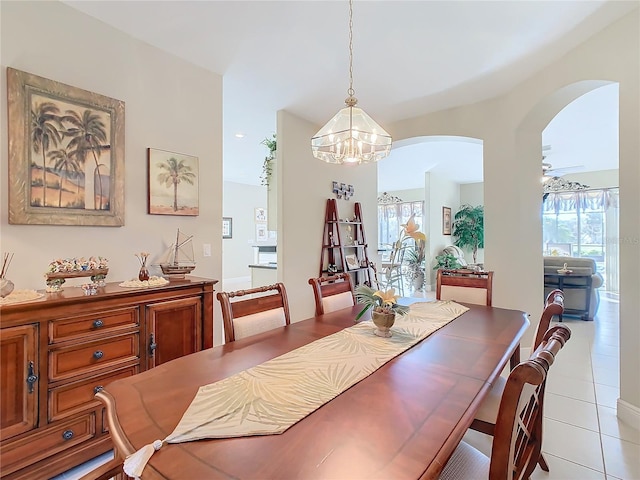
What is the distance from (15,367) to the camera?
1.60m

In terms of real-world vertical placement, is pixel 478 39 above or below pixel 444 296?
above

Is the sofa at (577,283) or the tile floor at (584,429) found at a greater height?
the sofa at (577,283)

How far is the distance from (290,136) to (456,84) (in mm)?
1872

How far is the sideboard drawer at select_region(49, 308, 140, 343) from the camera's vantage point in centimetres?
173

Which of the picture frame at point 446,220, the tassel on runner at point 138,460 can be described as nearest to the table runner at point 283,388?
the tassel on runner at point 138,460

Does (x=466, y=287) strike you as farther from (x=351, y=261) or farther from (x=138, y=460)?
(x=138, y=460)

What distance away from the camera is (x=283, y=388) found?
1131 millimetres

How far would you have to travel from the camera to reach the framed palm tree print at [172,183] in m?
2.58

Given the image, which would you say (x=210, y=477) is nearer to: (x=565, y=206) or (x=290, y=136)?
(x=290, y=136)

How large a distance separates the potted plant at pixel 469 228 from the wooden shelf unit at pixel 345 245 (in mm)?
4853

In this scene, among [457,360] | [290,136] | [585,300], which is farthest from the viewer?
[585,300]

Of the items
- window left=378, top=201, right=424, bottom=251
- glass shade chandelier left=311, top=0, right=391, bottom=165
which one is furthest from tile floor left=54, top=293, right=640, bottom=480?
window left=378, top=201, right=424, bottom=251

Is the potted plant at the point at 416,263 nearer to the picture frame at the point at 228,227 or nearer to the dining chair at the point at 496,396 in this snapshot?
the picture frame at the point at 228,227

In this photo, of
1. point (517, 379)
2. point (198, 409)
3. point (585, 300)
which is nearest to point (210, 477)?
point (198, 409)
